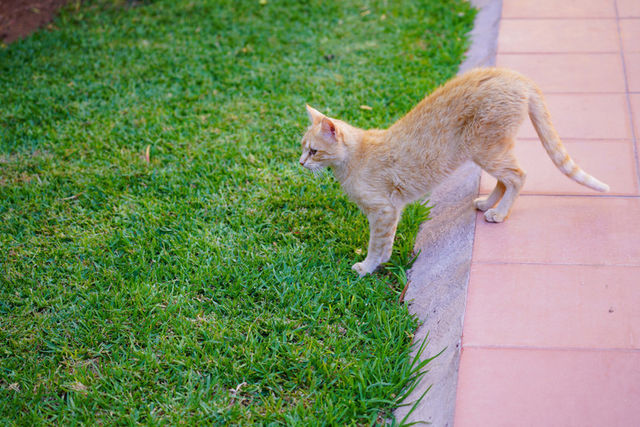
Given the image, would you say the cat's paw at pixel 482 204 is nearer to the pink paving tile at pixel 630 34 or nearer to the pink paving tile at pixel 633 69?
the pink paving tile at pixel 633 69

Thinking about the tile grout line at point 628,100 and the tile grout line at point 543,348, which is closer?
the tile grout line at point 543,348

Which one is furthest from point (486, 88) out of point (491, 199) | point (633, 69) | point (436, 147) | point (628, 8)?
point (628, 8)

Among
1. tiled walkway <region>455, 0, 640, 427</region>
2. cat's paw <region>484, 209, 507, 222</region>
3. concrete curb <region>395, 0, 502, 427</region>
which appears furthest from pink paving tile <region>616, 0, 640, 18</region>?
cat's paw <region>484, 209, 507, 222</region>

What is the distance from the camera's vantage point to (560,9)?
19.8ft

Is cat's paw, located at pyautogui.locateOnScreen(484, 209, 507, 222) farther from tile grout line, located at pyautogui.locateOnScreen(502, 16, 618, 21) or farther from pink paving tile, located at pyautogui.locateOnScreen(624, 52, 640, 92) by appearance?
tile grout line, located at pyautogui.locateOnScreen(502, 16, 618, 21)

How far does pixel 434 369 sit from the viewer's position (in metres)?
2.74

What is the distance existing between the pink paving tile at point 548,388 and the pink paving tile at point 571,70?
2978 millimetres

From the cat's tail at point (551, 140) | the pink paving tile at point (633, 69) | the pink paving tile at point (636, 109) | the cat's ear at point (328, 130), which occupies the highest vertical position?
the cat's ear at point (328, 130)

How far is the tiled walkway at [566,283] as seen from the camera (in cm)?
243

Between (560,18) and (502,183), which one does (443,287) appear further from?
(560,18)

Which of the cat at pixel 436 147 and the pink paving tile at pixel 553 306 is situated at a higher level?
the cat at pixel 436 147

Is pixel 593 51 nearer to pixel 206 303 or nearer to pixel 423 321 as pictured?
pixel 423 321

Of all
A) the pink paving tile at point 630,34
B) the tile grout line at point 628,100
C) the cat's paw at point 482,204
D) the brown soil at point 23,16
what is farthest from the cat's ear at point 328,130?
the brown soil at point 23,16

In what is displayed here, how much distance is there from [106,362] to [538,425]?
2.33m
